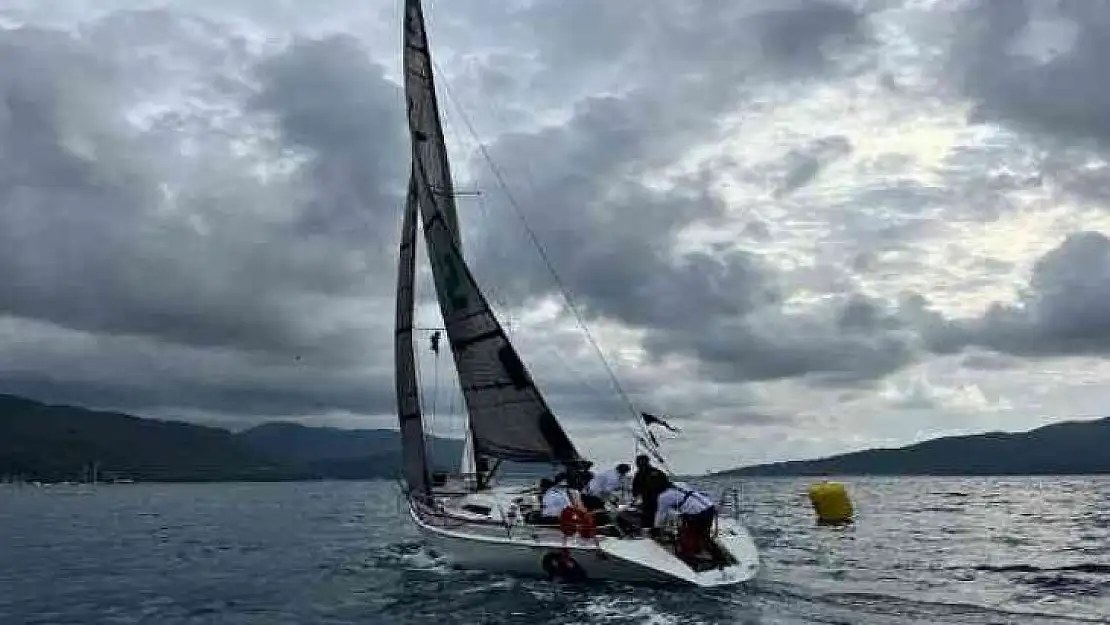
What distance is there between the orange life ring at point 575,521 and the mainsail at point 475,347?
265 inches

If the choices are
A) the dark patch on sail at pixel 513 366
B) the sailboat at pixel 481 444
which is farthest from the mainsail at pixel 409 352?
the dark patch on sail at pixel 513 366

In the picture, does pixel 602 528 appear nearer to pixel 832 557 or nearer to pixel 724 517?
pixel 724 517

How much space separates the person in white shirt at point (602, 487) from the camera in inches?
1117

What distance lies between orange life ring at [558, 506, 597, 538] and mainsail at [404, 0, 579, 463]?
6.73 meters

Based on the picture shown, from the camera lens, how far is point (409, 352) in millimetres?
37219

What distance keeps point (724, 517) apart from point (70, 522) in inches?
2764

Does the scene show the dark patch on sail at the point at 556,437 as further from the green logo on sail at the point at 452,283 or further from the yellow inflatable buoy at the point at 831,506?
the yellow inflatable buoy at the point at 831,506

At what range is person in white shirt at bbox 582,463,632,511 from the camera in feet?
93.0

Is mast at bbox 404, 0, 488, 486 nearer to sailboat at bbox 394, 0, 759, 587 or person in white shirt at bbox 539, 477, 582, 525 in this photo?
sailboat at bbox 394, 0, 759, 587

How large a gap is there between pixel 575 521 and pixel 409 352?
45.4ft

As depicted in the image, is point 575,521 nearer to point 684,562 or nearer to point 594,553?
point 594,553

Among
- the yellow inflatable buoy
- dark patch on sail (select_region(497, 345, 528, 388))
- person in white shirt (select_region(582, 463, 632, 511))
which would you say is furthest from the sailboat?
the yellow inflatable buoy

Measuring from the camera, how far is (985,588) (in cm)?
2712

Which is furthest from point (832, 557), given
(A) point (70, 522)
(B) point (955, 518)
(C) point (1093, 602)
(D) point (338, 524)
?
(A) point (70, 522)
